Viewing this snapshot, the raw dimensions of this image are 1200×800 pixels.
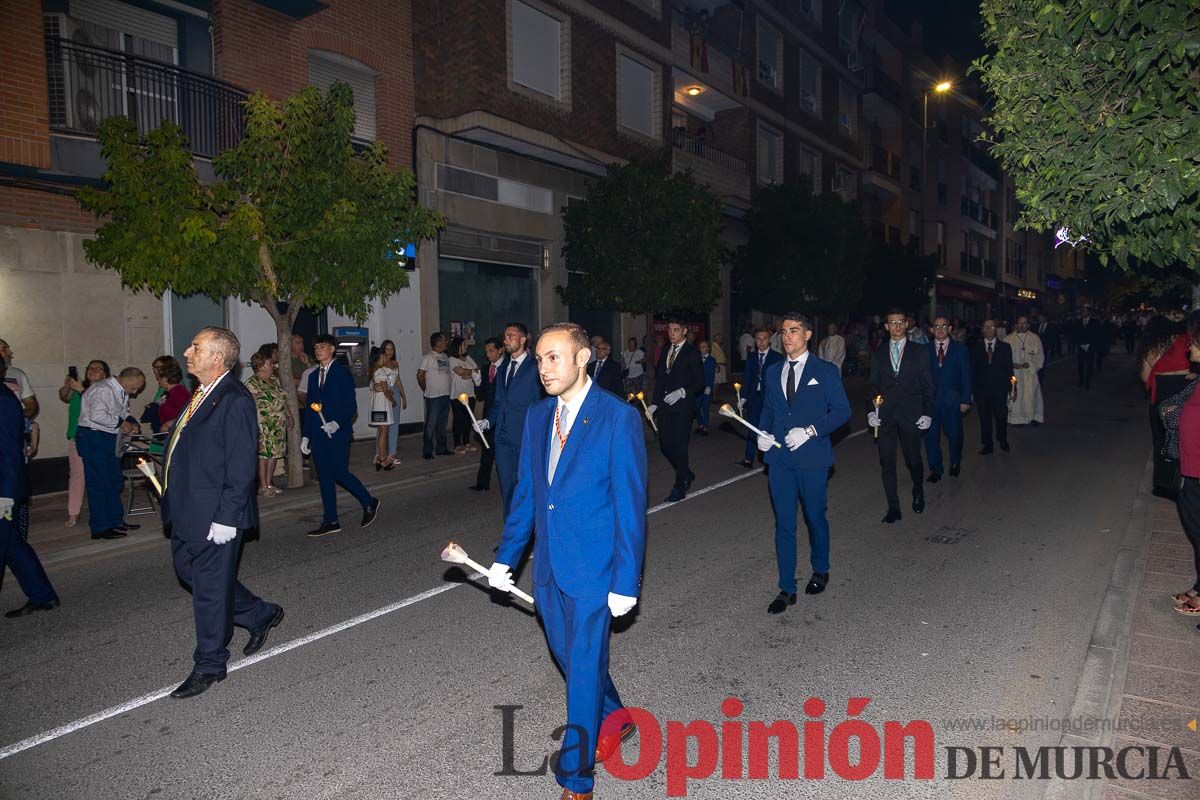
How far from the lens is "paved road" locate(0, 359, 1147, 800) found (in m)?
3.57

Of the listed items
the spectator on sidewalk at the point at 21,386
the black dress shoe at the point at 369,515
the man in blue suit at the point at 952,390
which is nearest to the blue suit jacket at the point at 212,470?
the black dress shoe at the point at 369,515

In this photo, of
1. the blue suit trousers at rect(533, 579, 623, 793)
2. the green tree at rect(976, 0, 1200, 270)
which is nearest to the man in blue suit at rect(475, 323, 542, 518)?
the blue suit trousers at rect(533, 579, 623, 793)

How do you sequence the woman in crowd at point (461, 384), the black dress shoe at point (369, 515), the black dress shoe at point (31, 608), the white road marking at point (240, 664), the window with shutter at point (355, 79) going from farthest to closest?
the window with shutter at point (355, 79) → the woman in crowd at point (461, 384) → the black dress shoe at point (369, 515) → the black dress shoe at point (31, 608) → the white road marking at point (240, 664)

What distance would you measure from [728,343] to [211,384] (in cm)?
2258

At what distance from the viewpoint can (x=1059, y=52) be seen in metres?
5.36

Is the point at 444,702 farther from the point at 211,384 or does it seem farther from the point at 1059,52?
the point at 1059,52

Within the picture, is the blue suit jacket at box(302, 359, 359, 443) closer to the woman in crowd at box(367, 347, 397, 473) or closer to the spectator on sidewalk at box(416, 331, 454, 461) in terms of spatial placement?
the woman in crowd at box(367, 347, 397, 473)

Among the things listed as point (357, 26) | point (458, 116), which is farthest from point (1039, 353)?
point (357, 26)

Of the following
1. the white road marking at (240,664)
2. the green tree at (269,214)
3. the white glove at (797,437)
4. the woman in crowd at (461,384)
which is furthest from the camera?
the woman in crowd at (461,384)

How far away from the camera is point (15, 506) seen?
5.59 meters

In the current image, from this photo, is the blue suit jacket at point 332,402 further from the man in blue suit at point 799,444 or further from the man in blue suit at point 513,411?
the man in blue suit at point 799,444

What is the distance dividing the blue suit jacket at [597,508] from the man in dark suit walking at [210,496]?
2.11 metres

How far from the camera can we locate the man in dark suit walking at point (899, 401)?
8.02 metres

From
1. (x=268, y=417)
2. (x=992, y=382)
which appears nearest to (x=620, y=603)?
(x=268, y=417)
